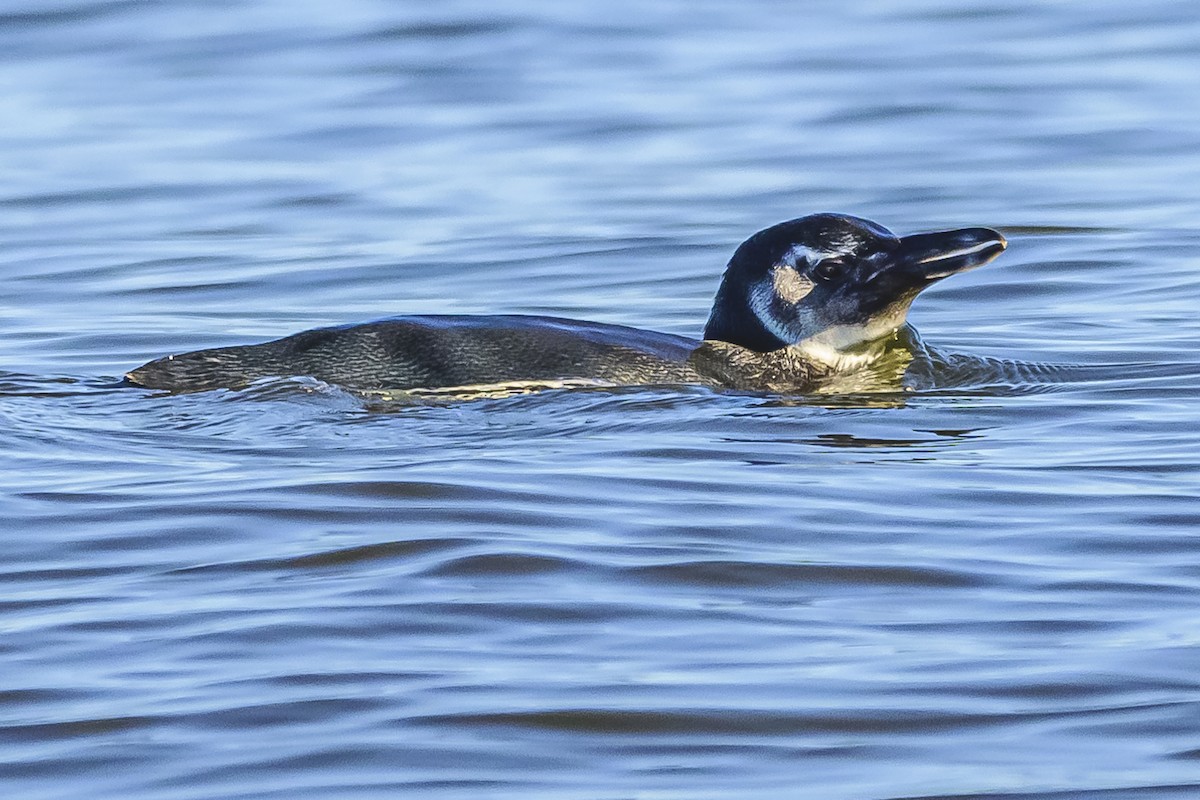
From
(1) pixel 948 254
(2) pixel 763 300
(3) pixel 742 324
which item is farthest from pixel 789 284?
(1) pixel 948 254

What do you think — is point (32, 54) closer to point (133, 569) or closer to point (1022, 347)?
point (1022, 347)

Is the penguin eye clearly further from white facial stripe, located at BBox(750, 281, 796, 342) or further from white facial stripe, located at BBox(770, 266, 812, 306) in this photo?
white facial stripe, located at BBox(750, 281, 796, 342)

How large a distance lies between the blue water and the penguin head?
56 centimetres

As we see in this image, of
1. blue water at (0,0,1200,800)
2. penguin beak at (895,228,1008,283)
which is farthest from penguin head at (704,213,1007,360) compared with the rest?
blue water at (0,0,1200,800)

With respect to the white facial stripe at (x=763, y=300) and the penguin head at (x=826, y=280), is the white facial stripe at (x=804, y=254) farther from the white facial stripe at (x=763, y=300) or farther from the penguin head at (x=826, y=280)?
Answer: the white facial stripe at (x=763, y=300)

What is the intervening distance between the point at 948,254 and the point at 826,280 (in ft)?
1.65

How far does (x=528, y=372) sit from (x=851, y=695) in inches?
142

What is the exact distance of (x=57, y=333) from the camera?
37.7 ft

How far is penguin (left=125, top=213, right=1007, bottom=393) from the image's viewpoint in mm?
8875

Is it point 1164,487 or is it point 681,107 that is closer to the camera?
point 1164,487

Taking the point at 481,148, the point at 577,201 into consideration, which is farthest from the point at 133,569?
the point at 481,148

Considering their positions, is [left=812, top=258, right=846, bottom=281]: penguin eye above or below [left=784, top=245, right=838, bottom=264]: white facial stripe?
below

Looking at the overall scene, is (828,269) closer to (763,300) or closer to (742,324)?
(763,300)

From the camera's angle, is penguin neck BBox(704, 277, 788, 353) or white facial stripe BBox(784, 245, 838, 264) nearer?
white facial stripe BBox(784, 245, 838, 264)
